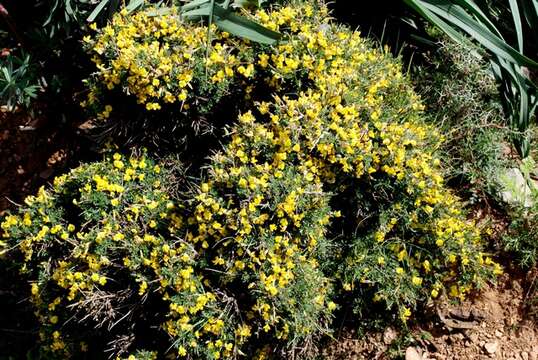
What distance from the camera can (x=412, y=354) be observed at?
9.22 ft

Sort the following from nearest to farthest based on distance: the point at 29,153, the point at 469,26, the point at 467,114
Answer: the point at 469,26
the point at 467,114
the point at 29,153

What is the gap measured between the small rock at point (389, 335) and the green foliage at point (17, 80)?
2138 millimetres

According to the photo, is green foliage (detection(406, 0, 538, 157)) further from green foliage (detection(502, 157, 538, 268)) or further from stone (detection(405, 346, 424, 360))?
stone (detection(405, 346, 424, 360))

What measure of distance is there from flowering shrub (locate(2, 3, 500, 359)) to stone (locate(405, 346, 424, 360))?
0.31 m

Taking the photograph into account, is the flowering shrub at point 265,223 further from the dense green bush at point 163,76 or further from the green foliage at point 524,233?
the green foliage at point 524,233

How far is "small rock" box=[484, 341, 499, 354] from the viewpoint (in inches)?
110

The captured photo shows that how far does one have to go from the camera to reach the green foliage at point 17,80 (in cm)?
269

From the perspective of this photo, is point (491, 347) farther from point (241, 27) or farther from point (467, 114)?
point (241, 27)

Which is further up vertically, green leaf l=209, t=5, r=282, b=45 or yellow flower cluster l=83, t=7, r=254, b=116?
green leaf l=209, t=5, r=282, b=45

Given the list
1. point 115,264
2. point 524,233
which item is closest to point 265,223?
point 115,264

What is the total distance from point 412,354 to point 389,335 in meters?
0.14

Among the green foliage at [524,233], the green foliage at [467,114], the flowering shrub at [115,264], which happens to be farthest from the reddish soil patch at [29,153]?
the green foliage at [524,233]

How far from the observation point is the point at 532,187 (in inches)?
118

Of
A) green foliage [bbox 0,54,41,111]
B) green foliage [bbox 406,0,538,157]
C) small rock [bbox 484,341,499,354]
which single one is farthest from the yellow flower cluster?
small rock [bbox 484,341,499,354]
